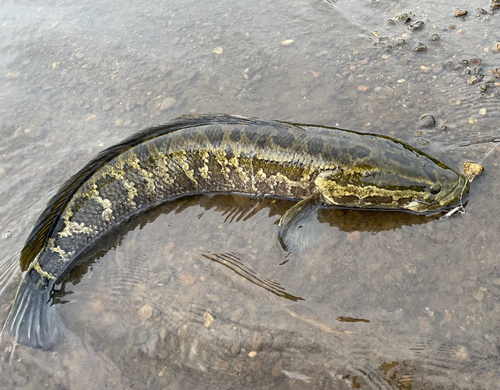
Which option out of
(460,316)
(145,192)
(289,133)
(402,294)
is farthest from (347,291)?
(145,192)

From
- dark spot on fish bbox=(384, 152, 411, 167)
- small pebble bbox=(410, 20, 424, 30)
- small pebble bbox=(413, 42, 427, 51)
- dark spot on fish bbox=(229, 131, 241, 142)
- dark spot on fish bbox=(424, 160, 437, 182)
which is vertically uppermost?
small pebble bbox=(410, 20, 424, 30)

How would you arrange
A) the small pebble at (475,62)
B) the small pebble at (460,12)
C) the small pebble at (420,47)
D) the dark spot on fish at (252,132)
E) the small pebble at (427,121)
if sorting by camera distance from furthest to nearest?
the small pebble at (460,12) → the small pebble at (420,47) → the small pebble at (475,62) → the small pebble at (427,121) → the dark spot on fish at (252,132)

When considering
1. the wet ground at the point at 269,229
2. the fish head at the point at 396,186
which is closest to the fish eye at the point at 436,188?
the fish head at the point at 396,186

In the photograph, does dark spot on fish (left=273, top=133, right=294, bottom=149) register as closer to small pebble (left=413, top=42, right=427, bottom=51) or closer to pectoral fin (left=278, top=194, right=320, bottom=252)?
pectoral fin (left=278, top=194, right=320, bottom=252)

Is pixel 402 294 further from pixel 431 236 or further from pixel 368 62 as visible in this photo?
pixel 368 62

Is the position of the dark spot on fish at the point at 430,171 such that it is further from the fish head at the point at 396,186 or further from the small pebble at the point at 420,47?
the small pebble at the point at 420,47

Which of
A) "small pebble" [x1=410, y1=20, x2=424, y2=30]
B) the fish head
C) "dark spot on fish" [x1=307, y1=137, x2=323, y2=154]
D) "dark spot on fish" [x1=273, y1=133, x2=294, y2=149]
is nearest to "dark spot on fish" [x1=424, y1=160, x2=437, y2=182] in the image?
the fish head

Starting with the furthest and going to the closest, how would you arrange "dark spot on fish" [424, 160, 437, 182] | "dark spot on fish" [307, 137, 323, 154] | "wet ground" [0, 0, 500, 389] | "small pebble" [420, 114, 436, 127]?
"small pebble" [420, 114, 436, 127]
"dark spot on fish" [307, 137, 323, 154]
"dark spot on fish" [424, 160, 437, 182]
"wet ground" [0, 0, 500, 389]
